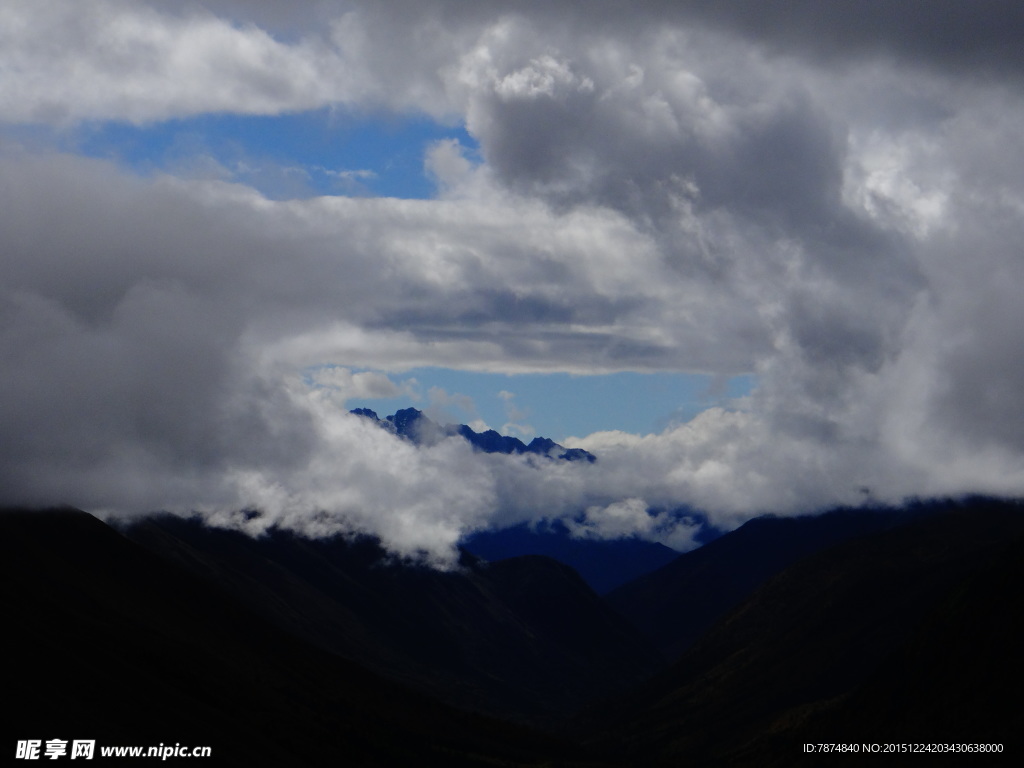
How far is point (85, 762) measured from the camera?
19800 cm

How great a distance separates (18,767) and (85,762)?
44.2 ft

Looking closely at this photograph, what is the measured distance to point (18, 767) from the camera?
187 meters
